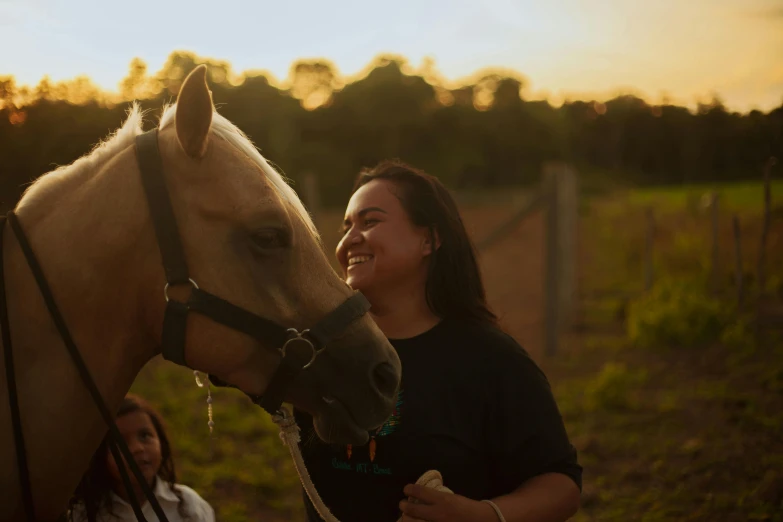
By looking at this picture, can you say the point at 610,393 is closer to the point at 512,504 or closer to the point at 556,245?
the point at 556,245

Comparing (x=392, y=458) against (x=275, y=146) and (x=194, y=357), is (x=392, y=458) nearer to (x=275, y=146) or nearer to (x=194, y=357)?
(x=194, y=357)

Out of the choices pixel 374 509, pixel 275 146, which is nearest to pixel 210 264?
pixel 374 509

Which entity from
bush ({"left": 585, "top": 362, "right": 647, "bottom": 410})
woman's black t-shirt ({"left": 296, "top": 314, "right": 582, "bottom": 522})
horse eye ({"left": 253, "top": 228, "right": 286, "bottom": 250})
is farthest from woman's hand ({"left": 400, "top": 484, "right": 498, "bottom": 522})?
bush ({"left": 585, "top": 362, "right": 647, "bottom": 410})

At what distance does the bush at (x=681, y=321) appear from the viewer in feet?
24.5

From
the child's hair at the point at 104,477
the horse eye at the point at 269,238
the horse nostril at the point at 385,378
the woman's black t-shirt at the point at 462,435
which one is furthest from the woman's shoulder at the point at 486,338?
the child's hair at the point at 104,477

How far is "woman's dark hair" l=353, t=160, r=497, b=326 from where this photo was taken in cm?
228

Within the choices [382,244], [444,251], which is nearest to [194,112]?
[382,244]

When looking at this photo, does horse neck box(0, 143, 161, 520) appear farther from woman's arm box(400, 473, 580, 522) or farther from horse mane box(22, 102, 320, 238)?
woman's arm box(400, 473, 580, 522)

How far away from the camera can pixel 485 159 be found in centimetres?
5353

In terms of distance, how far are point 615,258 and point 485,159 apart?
36282mm

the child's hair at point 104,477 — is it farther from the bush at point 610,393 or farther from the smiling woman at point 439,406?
the bush at point 610,393

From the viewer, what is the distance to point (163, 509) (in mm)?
2646

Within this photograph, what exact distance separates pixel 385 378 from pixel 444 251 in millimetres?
664

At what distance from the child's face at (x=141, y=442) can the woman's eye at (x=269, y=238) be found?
4.71 feet
